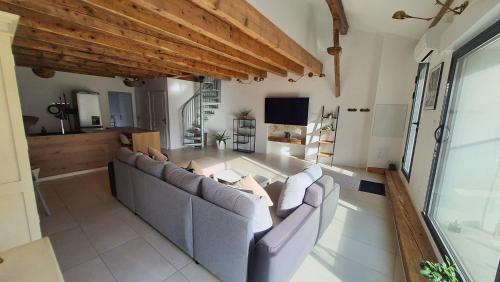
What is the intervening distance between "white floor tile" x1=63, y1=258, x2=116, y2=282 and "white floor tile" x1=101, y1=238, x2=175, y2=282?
1.8 inches

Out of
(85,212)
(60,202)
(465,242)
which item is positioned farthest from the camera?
(60,202)

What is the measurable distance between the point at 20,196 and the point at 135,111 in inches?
277

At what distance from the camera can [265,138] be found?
648cm

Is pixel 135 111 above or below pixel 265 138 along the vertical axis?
above

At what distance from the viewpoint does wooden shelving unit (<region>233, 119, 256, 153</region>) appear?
6.79 metres

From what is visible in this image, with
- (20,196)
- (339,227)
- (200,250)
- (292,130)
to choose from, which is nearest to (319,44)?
(292,130)

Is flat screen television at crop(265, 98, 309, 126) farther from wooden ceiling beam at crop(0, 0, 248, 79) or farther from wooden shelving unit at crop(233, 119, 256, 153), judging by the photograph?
wooden ceiling beam at crop(0, 0, 248, 79)

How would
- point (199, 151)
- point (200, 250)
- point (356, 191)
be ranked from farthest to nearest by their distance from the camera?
point (199, 151) → point (356, 191) → point (200, 250)

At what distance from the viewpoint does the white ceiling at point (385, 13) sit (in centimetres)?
260

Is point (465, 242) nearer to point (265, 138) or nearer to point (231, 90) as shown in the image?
point (265, 138)

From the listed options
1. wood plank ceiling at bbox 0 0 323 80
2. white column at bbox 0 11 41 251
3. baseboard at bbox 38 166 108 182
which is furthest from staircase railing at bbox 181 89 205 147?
white column at bbox 0 11 41 251

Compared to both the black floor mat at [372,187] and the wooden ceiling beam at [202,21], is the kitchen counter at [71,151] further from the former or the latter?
the black floor mat at [372,187]

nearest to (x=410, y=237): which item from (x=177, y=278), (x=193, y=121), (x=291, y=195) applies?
(x=291, y=195)

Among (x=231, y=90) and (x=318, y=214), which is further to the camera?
(x=231, y=90)
